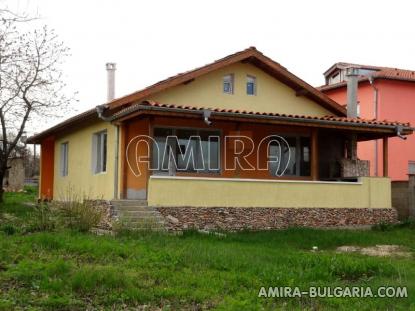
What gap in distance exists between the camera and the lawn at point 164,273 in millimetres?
7230

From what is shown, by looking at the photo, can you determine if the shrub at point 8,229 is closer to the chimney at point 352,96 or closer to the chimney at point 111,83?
the chimney at point 111,83

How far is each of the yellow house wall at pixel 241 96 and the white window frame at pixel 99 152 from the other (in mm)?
2376

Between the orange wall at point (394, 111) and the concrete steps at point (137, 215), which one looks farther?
the orange wall at point (394, 111)

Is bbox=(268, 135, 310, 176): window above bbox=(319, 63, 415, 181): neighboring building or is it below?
below

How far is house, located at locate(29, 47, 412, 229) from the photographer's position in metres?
15.8

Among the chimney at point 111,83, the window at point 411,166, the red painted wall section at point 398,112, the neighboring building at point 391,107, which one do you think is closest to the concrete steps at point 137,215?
the chimney at point 111,83

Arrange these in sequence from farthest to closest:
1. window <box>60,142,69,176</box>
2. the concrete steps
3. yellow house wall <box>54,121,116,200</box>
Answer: window <box>60,142,69,176</box>
yellow house wall <box>54,121,116,200</box>
the concrete steps

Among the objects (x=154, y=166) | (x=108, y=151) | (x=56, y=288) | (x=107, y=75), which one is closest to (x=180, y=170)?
(x=154, y=166)

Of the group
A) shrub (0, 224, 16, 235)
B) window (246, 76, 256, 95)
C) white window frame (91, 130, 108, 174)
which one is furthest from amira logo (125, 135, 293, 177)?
shrub (0, 224, 16, 235)

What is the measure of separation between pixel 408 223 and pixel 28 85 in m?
12.7

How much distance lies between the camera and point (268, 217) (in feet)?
54.2

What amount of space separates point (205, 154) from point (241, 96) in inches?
98.8

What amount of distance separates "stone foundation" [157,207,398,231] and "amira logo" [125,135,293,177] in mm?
1513

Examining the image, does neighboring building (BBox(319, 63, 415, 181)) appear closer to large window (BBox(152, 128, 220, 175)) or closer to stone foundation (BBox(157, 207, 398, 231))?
stone foundation (BBox(157, 207, 398, 231))
